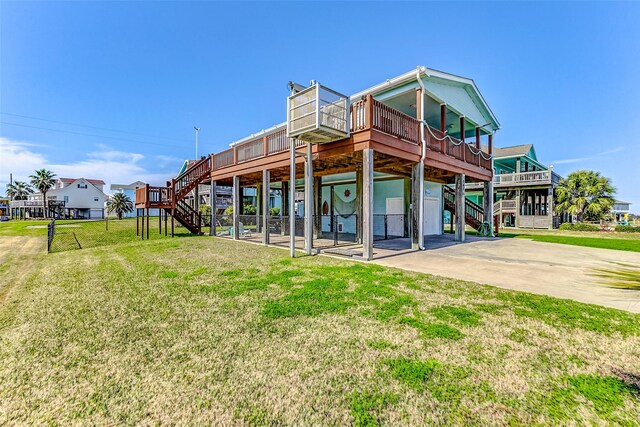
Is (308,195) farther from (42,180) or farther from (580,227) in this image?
(42,180)

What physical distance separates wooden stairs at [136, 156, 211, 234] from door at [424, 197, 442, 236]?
12.5m

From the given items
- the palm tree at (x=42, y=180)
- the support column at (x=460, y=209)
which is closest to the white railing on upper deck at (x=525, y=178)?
the support column at (x=460, y=209)

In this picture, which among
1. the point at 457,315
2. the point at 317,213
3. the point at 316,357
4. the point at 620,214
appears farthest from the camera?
the point at 620,214

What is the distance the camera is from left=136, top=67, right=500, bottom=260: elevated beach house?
7.97 m

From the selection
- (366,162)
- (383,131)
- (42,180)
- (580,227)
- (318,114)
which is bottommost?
(580,227)

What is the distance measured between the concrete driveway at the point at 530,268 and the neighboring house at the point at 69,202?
65443mm

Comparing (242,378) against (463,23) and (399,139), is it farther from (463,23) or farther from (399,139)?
(463,23)

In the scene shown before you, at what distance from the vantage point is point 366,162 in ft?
25.6

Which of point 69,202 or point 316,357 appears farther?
point 69,202

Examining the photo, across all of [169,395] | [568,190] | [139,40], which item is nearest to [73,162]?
[139,40]

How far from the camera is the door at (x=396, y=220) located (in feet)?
48.1

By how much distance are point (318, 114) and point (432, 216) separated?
1110cm

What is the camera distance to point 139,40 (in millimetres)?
19188

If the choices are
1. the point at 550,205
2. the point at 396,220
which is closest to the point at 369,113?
the point at 396,220
